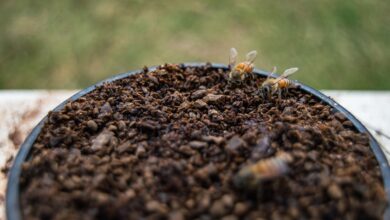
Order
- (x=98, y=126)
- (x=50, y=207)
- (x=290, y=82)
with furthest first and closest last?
1. (x=290, y=82)
2. (x=98, y=126)
3. (x=50, y=207)

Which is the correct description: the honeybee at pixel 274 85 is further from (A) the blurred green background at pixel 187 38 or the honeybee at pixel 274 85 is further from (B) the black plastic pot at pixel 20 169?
(A) the blurred green background at pixel 187 38

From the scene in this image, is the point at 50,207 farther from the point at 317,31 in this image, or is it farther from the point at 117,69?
the point at 317,31

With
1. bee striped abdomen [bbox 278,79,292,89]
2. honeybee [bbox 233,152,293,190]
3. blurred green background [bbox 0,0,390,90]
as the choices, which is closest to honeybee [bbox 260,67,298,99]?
bee striped abdomen [bbox 278,79,292,89]

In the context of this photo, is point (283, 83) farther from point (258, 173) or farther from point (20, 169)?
point (20, 169)

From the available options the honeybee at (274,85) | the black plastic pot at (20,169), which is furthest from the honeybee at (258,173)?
the honeybee at (274,85)

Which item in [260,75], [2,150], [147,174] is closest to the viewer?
[147,174]

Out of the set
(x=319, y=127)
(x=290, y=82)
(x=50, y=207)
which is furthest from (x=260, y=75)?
(x=50, y=207)

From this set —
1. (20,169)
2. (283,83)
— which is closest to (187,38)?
(283,83)
